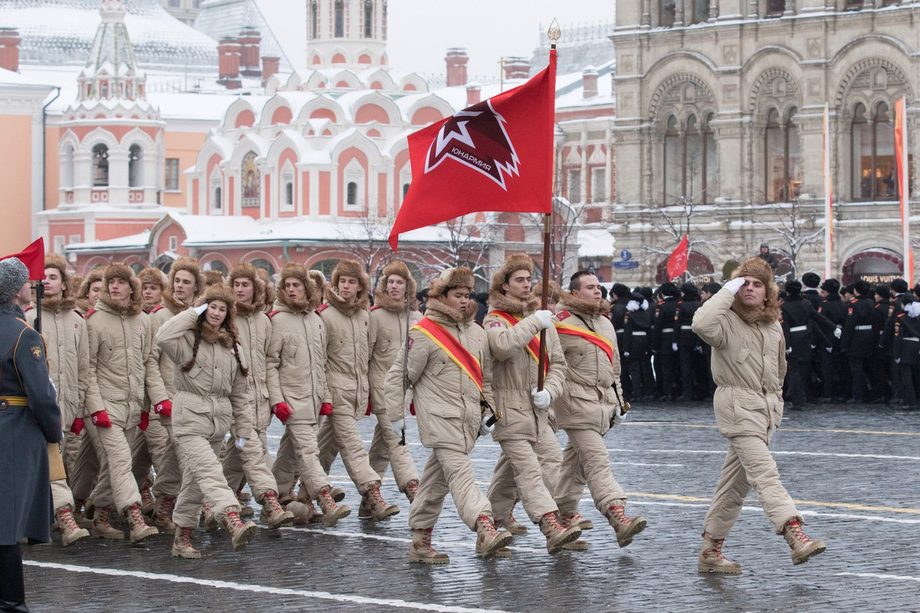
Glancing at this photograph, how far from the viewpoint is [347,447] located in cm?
1340

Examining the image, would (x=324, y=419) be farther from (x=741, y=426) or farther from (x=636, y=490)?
(x=741, y=426)

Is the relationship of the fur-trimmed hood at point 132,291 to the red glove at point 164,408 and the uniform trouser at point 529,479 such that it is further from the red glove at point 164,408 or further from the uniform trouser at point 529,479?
the uniform trouser at point 529,479

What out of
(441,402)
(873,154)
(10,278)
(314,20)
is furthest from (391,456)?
(314,20)

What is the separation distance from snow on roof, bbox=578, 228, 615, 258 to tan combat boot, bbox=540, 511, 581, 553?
2275 inches

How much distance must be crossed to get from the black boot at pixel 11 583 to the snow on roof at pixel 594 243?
198 feet

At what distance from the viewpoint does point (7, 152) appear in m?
81.4

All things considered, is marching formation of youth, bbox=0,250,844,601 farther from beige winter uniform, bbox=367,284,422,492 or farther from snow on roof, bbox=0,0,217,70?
snow on roof, bbox=0,0,217,70

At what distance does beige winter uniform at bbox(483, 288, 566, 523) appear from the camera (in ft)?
36.9

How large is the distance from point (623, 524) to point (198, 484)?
2594 millimetres

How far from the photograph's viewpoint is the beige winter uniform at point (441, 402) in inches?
443

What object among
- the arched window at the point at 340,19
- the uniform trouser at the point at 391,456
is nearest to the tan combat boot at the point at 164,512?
the uniform trouser at the point at 391,456

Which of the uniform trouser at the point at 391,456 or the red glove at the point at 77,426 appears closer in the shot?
the red glove at the point at 77,426

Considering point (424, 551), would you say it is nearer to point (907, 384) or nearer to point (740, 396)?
point (740, 396)

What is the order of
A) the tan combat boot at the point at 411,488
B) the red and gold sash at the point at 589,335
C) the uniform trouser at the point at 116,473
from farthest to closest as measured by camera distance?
the tan combat boot at the point at 411,488 → the uniform trouser at the point at 116,473 → the red and gold sash at the point at 589,335
